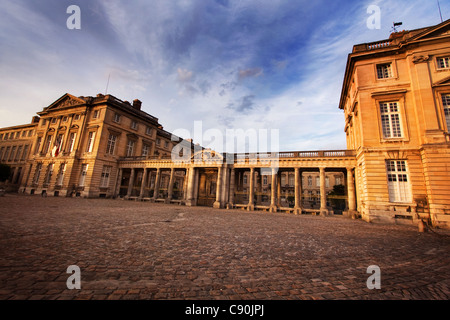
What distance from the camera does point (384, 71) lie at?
635 inches

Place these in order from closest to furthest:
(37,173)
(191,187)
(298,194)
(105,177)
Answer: (298,194)
(191,187)
(105,177)
(37,173)

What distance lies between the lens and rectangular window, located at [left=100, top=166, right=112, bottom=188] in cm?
2895

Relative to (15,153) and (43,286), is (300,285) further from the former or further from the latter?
(15,153)

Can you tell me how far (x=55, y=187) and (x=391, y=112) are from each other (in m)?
42.2

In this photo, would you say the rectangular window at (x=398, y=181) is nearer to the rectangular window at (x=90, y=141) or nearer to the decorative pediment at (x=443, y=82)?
the decorative pediment at (x=443, y=82)

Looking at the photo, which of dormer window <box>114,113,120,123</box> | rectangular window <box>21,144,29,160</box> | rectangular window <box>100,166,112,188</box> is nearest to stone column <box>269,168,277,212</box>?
rectangular window <box>100,166,112,188</box>

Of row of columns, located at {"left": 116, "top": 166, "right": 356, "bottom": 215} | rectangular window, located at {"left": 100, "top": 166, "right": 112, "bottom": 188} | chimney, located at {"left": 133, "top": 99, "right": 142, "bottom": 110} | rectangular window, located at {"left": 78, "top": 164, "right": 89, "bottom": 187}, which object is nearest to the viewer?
row of columns, located at {"left": 116, "top": 166, "right": 356, "bottom": 215}

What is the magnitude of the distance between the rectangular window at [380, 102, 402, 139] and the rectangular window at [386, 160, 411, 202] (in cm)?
226

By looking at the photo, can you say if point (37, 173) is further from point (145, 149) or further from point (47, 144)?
point (145, 149)

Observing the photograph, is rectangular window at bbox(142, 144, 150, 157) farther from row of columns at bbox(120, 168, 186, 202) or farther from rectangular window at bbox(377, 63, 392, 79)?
rectangular window at bbox(377, 63, 392, 79)

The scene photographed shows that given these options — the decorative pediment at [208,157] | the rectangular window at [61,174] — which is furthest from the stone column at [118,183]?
the decorative pediment at [208,157]

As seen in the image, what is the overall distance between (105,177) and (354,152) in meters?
33.3
